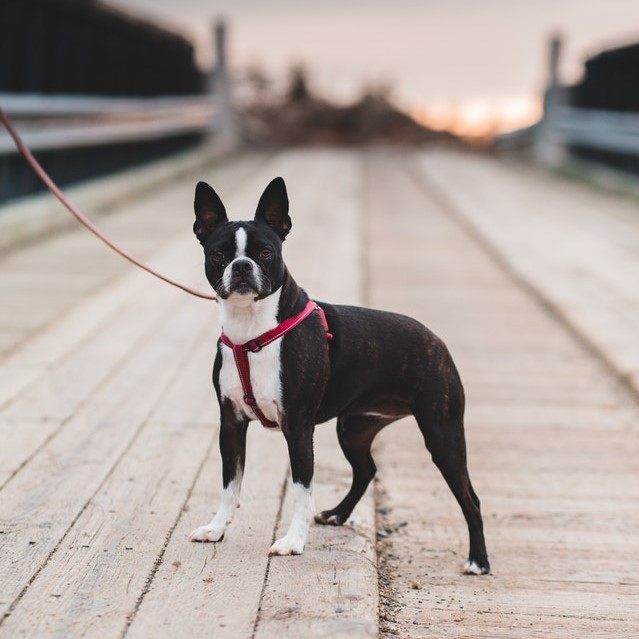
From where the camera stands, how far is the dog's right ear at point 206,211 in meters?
3.73

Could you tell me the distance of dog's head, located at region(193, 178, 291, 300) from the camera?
11.6 ft

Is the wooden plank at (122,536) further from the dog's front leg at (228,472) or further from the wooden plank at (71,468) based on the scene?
the dog's front leg at (228,472)

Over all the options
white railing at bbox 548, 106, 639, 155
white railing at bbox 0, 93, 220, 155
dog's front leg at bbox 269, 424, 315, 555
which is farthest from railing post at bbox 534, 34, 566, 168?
dog's front leg at bbox 269, 424, 315, 555

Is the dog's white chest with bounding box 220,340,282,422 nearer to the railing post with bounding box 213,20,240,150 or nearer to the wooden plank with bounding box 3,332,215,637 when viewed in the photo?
the wooden plank with bounding box 3,332,215,637

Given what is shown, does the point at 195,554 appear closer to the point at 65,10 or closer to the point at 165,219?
the point at 165,219

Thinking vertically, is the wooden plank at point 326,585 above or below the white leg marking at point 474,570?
above

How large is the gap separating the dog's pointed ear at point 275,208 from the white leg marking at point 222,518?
34.2 inches

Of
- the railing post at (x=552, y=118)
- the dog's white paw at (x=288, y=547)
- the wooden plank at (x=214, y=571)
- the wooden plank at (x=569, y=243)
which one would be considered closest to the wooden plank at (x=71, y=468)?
the wooden plank at (x=214, y=571)

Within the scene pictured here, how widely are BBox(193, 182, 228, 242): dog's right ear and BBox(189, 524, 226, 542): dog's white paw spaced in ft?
3.25

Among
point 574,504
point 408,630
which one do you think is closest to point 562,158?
point 574,504

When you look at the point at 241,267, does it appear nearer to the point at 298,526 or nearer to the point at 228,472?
the point at 228,472

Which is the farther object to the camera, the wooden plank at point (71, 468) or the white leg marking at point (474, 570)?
the white leg marking at point (474, 570)

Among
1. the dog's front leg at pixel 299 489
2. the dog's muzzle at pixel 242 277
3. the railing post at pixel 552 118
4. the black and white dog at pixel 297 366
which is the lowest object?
the railing post at pixel 552 118

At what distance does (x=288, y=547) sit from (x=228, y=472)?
33 centimetres
